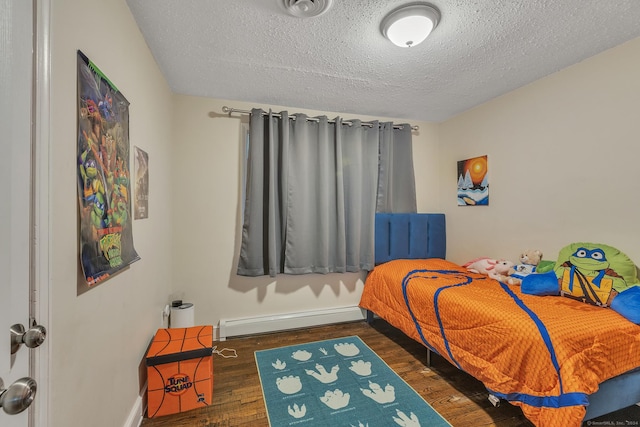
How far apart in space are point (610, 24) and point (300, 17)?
1.84 m

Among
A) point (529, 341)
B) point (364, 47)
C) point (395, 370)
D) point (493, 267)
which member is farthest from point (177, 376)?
point (493, 267)

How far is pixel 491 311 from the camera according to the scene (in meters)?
1.67

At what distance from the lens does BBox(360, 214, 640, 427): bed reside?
51.5 inches

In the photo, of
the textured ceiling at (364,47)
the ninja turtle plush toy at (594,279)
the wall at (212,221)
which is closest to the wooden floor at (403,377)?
the wall at (212,221)

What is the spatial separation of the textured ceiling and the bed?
171cm

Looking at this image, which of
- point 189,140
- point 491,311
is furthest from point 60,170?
point 491,311

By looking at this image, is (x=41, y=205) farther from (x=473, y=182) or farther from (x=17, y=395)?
(x=473, y=182)

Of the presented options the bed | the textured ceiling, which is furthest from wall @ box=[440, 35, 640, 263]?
the bed

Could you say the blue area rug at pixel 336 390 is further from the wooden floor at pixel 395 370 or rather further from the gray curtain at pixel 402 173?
the gray curtain at pixel 402 173

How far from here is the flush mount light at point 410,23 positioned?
1.45m

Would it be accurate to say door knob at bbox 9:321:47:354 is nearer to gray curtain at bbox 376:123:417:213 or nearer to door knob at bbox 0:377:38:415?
door knob at bbox 0:377:38:415

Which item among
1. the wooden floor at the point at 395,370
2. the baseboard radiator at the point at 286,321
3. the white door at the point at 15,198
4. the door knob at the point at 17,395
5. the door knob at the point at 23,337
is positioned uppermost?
the white door at the point at 15,198

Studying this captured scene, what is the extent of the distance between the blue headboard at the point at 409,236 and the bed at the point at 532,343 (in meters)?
0.71

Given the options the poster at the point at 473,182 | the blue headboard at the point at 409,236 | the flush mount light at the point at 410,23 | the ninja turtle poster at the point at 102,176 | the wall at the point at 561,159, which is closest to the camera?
the ninja turtle poster at the point at 102,176
